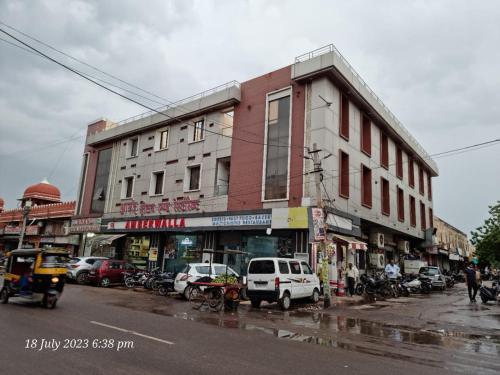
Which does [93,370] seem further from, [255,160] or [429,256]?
[429,256]

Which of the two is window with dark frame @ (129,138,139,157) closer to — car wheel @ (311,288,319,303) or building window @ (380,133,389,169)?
building window @ (380,133,389,169)

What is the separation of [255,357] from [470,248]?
82335mm

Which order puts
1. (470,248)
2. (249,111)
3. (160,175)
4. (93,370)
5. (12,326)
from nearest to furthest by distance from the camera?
(93,370)
(12,326)
(249,111)
(160,175)
(470,248)

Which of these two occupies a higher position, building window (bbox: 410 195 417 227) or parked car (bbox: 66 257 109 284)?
building window (bbox: 410 195 417 227)

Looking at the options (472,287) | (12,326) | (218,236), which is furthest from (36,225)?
(472,287)

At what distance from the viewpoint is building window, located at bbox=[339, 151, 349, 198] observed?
2208 centimetres

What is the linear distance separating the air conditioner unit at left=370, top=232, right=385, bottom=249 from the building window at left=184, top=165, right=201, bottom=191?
43.7 ft

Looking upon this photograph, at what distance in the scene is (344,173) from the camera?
74.3 feet

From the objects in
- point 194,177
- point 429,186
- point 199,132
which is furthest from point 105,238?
point 429,186

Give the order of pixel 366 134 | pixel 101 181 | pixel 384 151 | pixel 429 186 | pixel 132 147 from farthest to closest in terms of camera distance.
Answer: pixel 429 186 → pixel 101 181 → pixel 132 147 → pixel 384 151 → pixel 366 134

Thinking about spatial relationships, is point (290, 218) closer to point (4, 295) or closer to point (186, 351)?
point (4, 295)

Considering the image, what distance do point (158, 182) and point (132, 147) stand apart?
5.35 meters

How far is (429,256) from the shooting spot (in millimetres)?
Answer: 41344
